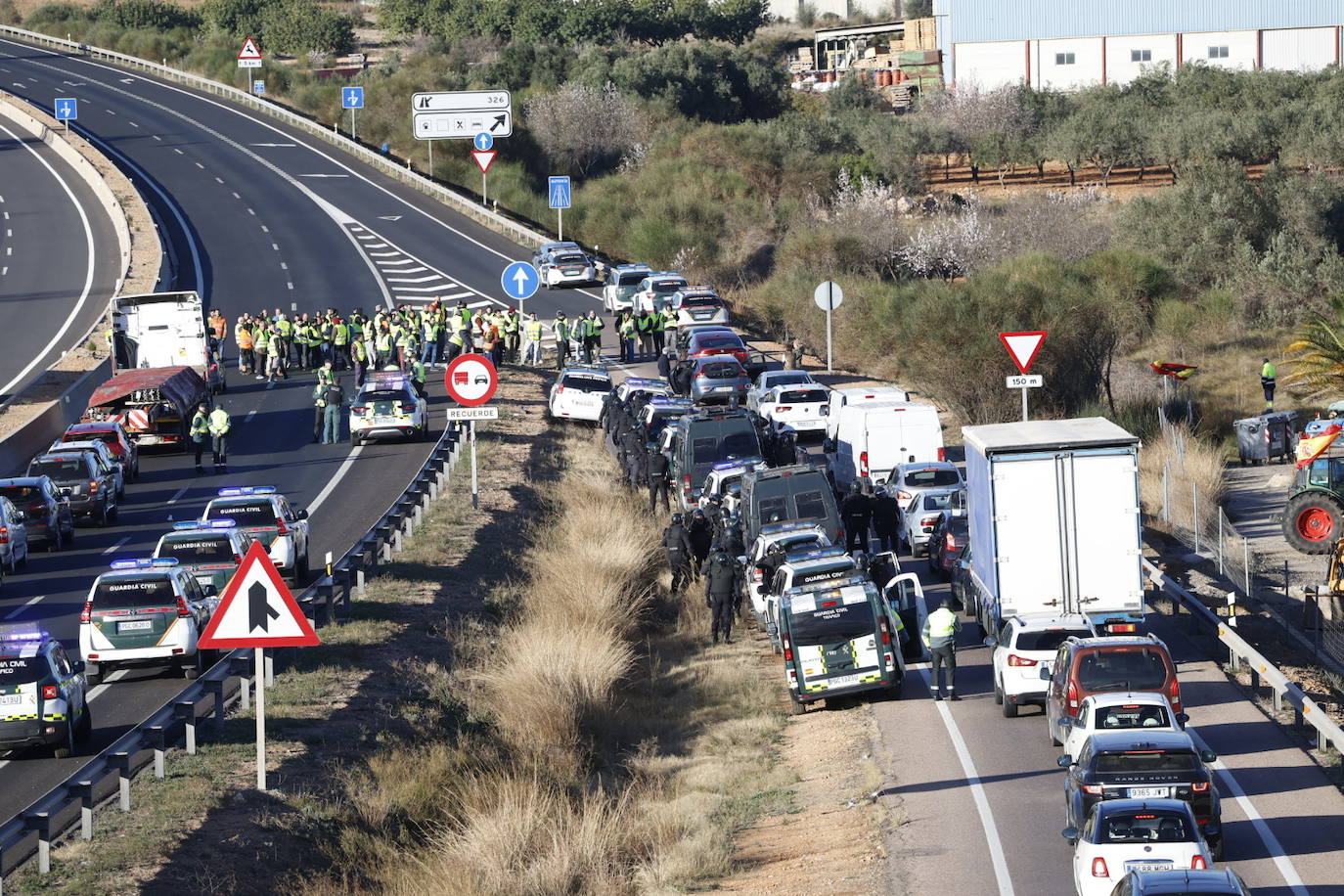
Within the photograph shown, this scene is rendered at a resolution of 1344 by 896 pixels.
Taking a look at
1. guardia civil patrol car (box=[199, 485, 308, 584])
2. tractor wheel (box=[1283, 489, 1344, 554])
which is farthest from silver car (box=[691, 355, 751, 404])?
guardia civil patrol car (box=[199, 485, 308, 584])

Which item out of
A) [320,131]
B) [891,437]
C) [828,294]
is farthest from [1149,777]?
[320,131]

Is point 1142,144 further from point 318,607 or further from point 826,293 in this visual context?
point 318,607

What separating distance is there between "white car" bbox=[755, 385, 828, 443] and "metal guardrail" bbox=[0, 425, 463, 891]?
11567 mm

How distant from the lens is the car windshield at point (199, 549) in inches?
969

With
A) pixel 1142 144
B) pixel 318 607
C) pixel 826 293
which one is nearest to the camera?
pixel 318 607

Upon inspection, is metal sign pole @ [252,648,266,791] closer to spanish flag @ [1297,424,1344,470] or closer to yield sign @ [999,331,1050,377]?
yield sign @ [999,331,1050,377]

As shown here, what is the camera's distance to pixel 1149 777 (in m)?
14.7

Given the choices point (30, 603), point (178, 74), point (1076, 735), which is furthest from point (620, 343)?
point (178, 74)

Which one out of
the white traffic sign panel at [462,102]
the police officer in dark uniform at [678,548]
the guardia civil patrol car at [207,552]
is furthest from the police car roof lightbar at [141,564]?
the white traffic sign panel at [462,102]

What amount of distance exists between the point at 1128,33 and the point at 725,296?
47670 millimetres

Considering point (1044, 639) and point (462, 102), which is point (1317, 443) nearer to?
point (1044, 639)

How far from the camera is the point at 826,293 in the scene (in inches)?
1657

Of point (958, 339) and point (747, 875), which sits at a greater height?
point (958, 339)

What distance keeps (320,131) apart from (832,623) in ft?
→ 257
